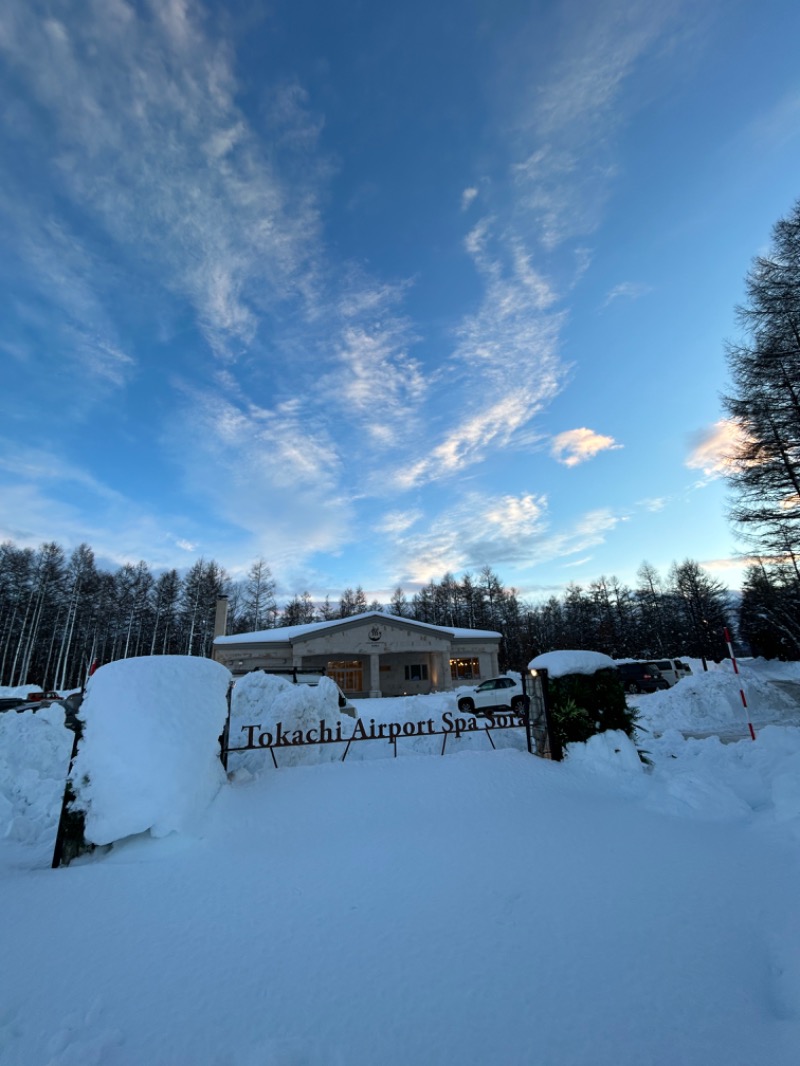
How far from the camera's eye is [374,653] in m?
28.5

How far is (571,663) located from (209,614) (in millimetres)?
46876

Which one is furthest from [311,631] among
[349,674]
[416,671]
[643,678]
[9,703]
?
[643,678]

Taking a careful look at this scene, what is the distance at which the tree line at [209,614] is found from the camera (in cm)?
4172

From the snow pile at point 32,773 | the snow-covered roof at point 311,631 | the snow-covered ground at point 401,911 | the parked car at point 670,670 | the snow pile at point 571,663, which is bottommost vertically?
the snow-covered ground at point 401,911

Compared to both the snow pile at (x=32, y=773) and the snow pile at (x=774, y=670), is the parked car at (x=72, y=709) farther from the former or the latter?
the snow pile at (x=774, y=670)

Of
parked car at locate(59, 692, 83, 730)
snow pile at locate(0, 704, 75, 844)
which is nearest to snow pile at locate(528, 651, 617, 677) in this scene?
parked car at locate(59, 692, 83, 730)

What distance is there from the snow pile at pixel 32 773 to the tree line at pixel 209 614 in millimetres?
30487

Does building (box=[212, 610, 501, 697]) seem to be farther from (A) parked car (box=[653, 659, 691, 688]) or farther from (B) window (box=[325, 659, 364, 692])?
(A) parked car (box=[653, 659, 691, 688])

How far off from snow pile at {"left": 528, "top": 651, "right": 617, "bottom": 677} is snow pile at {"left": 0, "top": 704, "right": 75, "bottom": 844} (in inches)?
291

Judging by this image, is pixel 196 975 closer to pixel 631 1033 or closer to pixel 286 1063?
pixel 286 1063

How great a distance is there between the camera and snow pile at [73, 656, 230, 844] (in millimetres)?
5145

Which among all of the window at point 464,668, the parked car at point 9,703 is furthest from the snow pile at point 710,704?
the parked car at point 9,703

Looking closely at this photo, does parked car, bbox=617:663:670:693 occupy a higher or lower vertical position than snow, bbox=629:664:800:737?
higher

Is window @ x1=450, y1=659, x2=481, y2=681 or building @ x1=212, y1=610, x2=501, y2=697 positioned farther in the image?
window @ x1=450, y1=659, x2=481, y2=681
